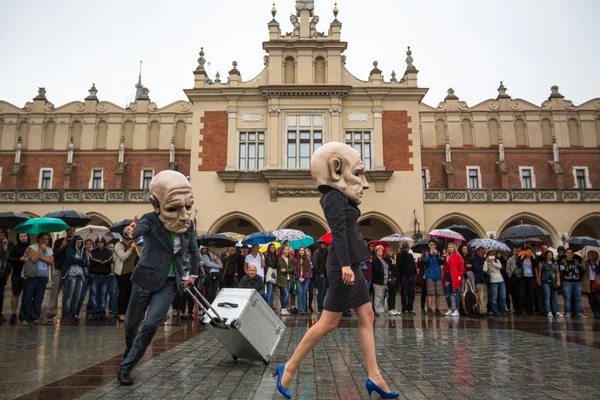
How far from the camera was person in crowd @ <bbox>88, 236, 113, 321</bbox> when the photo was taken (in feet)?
31.8

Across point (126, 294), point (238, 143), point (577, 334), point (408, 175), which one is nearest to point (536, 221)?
point (408, 175)

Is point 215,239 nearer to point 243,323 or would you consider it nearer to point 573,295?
point 243,323

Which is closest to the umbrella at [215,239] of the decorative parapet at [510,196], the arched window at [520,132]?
the decorative parapet at [510,196]

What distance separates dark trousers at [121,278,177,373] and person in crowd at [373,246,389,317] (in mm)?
7550

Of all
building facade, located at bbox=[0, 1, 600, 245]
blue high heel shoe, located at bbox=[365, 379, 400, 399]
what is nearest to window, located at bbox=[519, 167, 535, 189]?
building facade, located at bbox=[0, 1, 600, 245]

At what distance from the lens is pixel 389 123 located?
76.5ft

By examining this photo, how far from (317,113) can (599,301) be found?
1530 centimetres

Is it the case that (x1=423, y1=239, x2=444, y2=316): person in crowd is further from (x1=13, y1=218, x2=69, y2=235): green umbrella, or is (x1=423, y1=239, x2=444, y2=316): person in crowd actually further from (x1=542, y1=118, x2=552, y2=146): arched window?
(x1=542, y1=118, x2=552, y2=146): arched window

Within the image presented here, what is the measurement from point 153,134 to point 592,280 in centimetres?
2839

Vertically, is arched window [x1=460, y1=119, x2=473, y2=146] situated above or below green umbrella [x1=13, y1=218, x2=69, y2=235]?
above

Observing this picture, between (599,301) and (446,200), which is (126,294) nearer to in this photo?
(599,301)

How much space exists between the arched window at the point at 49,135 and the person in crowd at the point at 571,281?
104 feet

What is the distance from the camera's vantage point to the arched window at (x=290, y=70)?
2375 centimetres

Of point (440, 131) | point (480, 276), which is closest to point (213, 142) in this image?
point (480, 276)
